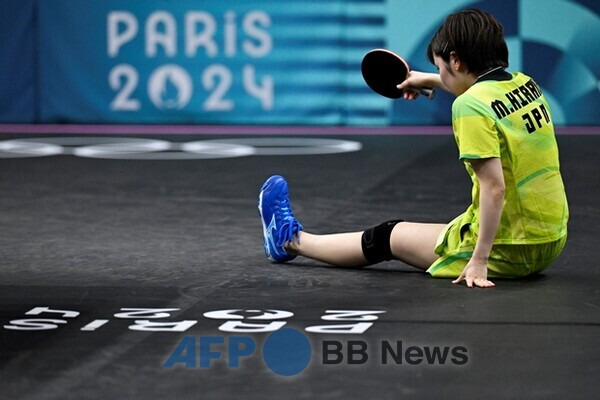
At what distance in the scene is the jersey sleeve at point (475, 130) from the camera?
4.67 m

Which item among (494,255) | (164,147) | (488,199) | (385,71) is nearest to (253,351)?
(488,199)

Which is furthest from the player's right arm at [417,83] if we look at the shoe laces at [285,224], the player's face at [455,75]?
the shoe laces at [285,224]

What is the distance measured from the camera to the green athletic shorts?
491cm

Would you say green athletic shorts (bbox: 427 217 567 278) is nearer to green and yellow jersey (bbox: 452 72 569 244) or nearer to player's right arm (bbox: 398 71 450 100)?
green and yellow jersey (bbox: 452 72 569 244)

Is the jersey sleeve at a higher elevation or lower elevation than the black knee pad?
higher

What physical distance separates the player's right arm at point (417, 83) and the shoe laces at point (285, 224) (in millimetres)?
691

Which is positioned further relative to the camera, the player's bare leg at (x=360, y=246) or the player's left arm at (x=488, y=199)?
the player's bare leg at (x=360, y=246)

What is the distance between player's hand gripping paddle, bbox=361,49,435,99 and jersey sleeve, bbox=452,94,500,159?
1.95 feet

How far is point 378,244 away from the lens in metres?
5.18

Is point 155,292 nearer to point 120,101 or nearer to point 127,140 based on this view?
point 127,140

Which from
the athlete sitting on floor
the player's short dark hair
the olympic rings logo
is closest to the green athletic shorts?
the athlete sitting on floor

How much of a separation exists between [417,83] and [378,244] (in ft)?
A: 2.16

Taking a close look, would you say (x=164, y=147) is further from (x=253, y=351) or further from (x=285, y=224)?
(x=253, y=351)

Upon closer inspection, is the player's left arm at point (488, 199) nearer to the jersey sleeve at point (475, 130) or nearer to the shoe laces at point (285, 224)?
the jersey sleeve at point (475, 130)
